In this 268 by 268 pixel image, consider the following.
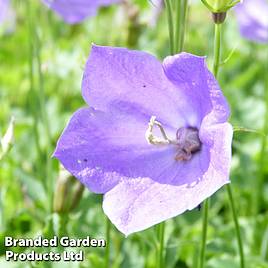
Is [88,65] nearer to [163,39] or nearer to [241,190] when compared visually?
[241,190]

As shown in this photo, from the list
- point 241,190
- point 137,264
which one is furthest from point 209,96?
point 241,190

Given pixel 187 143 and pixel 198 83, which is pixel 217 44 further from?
pixel 187 143

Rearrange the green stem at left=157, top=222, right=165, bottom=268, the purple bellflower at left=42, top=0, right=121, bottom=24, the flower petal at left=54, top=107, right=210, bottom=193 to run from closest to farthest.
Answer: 1. the flower petal at left=54, top=107, right=210, bottom=193
2. the green stem at left=157, top=222, right=165, bottom=268
3. the purple bellflower at left=42, top=0, right=121, bottom=24

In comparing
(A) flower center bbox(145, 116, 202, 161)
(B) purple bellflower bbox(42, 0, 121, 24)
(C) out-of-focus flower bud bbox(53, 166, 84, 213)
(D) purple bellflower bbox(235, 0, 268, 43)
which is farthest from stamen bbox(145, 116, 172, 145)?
(D) purple bellflower bbox(235, 0, 268, 43)

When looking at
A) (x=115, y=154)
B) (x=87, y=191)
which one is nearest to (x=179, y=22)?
(x=115, y=154)

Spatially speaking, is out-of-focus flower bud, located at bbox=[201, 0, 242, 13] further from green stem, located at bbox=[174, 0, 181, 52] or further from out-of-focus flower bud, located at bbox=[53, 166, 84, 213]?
out-of-focus flower bud, located at bbox=[53, 166, 84, 213]

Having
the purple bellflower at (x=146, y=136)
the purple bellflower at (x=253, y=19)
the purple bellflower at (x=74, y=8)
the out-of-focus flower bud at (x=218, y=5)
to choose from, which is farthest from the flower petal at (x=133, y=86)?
the purple bellflower at (x=253, y=19)
